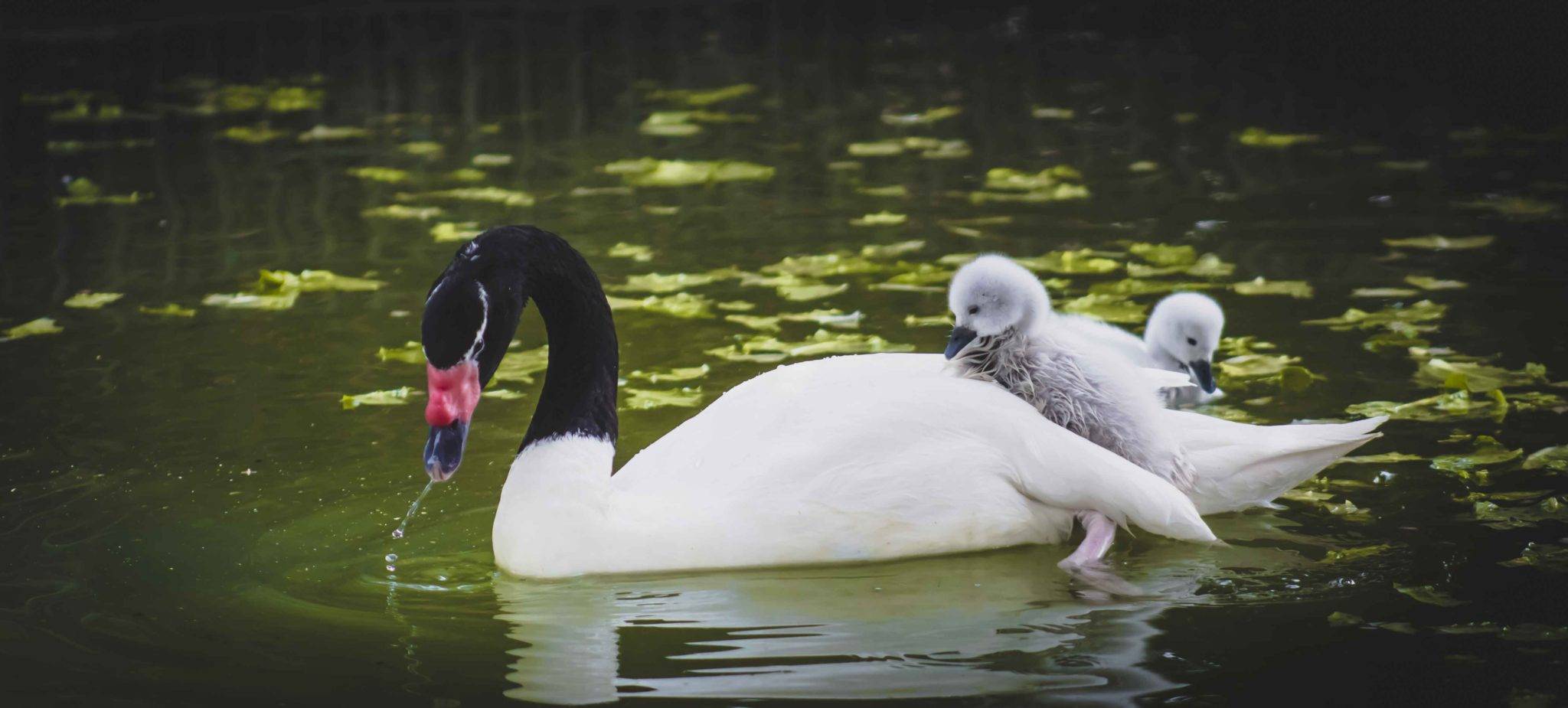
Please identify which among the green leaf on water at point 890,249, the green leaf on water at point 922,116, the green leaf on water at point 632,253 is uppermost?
the green leaf on water at point 922,116

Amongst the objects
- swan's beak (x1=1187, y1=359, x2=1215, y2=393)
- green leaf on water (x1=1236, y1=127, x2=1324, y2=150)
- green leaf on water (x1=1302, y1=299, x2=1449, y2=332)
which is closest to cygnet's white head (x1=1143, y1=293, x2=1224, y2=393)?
swan's beak (x1=1187, y1=359, x2=1215, y2=393)

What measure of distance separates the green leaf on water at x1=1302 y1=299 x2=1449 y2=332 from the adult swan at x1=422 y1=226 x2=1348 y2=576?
2.49 m

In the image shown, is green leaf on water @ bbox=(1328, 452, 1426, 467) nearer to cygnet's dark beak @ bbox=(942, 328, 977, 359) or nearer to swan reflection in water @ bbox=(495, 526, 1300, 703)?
swan reflection in water @ bbox=(495, 526, 1300, 703)

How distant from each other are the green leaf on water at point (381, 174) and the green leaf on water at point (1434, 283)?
5.34 metres

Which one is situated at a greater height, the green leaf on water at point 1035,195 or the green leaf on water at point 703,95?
the green leaf on water at point 703,95

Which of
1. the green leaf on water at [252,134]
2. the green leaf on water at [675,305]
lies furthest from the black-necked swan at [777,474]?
the green leaf on water at [252,134]

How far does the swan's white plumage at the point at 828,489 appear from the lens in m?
4.63

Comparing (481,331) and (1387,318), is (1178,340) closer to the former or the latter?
(1387,318)

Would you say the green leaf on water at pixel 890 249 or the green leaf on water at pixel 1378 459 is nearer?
the green leaf on water at pixel 1378 459

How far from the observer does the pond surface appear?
4219mm

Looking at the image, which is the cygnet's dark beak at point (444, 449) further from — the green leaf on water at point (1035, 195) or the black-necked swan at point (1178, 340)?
the green leaf on water at point (1035, 195)

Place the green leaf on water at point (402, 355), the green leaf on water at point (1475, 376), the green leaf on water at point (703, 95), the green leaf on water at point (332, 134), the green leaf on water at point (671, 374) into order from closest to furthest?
the green leaf on water at point (1475, 376) → the green leaf on water at point (671, 374) → the green leaf on water at point (402, 355) → the green leaf on water at point (332, 134) → the green leaf on water at point (703, 95)

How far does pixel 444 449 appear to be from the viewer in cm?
434

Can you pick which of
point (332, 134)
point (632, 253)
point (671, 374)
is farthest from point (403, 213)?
point (671, 374)
